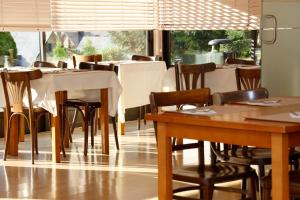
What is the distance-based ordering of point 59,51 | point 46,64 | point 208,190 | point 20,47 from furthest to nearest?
point 59,51 → point 20,47 → point 46,64 → point 208,190

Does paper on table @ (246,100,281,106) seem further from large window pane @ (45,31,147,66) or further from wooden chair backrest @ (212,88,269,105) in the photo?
large window pane @ (45,31,147,66)

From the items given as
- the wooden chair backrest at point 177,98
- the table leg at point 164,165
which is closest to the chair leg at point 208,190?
the table leg at point 164,165

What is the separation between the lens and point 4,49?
8031 mm

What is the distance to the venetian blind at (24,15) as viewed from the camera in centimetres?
780

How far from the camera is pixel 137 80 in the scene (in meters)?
8.14

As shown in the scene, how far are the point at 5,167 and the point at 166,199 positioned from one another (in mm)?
3046

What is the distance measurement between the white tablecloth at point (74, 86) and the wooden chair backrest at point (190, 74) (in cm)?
68

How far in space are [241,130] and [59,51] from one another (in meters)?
5.62

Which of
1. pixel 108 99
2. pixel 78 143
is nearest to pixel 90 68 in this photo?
pixel 108 99

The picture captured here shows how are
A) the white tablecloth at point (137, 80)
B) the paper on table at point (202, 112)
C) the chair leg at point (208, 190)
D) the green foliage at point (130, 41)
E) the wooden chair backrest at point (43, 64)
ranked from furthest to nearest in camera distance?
the green foliage at point (130, 41), the white tablecloth at point (137, 80), the wooden chair backrest at point (43, 64), the chair leg at point (208, 190), the paper on table at point (202, 112)

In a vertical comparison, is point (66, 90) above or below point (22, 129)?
above

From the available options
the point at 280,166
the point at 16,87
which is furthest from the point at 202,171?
the point at 16,87

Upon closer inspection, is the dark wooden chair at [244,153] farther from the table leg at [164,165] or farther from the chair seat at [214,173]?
the table leg at [164,165]

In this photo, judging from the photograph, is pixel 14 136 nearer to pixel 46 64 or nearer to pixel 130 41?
pixel 46 64
